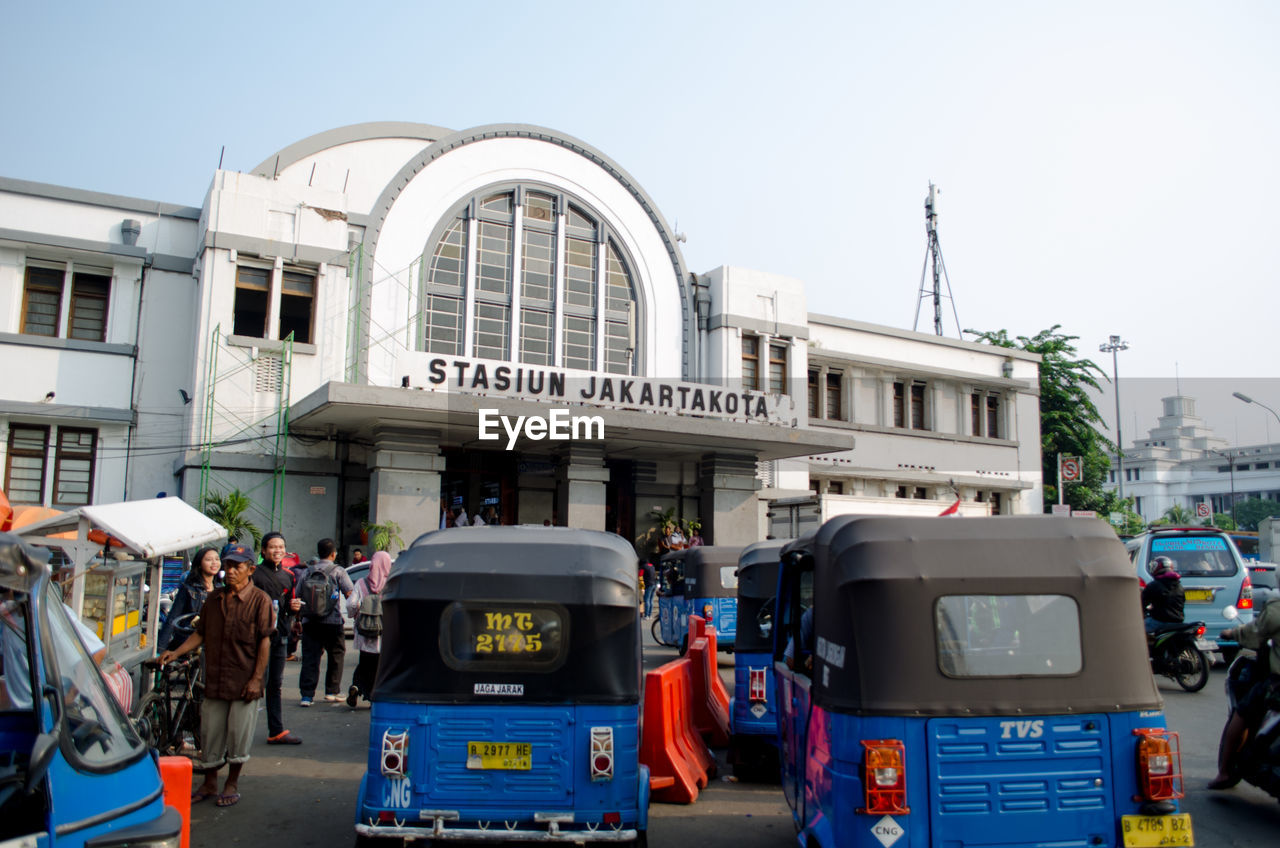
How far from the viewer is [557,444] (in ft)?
68.4

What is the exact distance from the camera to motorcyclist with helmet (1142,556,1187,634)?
11.5m

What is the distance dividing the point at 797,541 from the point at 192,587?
592 centimetres

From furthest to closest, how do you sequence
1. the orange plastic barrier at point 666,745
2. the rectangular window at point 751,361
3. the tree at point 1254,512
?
the tree at point 1254,512
the rectangular window at point 751,361
the orange plastic barrier at point 666,745

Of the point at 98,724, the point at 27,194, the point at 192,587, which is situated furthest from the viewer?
the point at 27,194

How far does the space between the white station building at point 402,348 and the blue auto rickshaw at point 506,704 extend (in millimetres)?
11772

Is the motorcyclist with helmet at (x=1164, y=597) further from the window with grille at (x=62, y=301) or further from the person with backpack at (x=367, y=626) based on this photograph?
the window with grille at (x=62, y=301)

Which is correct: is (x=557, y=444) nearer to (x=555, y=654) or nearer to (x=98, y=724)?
(x=555, y=654)

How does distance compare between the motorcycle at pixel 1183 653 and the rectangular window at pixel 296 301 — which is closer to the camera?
the motorcycle at pixel 1183 653

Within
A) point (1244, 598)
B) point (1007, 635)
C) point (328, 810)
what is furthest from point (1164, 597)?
point (328, 810)

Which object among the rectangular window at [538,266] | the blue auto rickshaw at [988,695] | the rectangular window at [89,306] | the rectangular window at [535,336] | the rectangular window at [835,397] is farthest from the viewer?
the rectangular window at [835,397]

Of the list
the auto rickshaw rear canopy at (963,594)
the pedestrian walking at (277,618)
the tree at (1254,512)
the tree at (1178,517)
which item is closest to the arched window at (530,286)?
the pedestrian walking at (277,618)

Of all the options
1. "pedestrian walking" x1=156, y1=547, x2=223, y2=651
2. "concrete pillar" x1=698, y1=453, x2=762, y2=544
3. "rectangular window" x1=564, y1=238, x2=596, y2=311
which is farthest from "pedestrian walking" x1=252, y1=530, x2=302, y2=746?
"rectangular window" x1=564, y1=238, x2=596, y2=311

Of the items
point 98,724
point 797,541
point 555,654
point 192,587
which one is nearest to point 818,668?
point 797,541

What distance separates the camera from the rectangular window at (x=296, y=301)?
20203 mm
